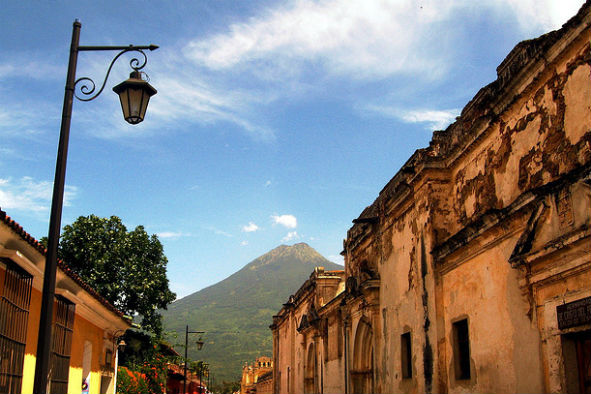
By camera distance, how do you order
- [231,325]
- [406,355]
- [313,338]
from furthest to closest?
[231,325], [313,338], [406,355]

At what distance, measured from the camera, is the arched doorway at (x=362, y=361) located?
17516 millimetres

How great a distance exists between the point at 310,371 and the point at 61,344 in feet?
57.5

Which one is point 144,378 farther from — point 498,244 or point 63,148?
point 63,148

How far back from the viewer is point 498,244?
969cm

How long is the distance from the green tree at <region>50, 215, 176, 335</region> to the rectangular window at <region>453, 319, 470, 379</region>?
19.0 meters

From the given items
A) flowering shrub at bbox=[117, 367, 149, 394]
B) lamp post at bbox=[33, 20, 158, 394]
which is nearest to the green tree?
flowering shrub at bbox=[117, 367, 149, 394]

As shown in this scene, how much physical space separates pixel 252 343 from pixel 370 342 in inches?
5517

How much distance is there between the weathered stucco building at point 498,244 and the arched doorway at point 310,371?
10.3 meters

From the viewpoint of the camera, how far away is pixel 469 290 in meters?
10.7

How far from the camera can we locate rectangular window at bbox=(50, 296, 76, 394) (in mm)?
10625

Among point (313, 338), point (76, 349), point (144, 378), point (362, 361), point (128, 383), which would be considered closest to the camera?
point (76, 349)

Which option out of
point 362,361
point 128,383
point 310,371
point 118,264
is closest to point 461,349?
point 362,361

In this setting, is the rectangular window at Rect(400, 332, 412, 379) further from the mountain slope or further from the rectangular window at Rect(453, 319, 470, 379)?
the mountain slope

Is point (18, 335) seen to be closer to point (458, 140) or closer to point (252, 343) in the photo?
point (458, 140)
